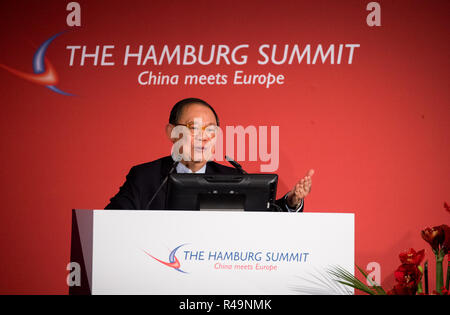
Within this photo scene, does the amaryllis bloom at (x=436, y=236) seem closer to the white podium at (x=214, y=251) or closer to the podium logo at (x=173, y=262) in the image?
the white podium at (x=214, y=251)

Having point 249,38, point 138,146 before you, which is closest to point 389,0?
point 249,38

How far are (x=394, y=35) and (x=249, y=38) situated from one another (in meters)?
0.96

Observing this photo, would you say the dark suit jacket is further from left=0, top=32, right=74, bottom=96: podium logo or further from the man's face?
left=0, top=32, right=74, bottom=96: podium logo

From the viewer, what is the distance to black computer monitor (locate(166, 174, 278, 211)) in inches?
56.2

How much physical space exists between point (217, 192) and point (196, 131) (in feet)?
3.14

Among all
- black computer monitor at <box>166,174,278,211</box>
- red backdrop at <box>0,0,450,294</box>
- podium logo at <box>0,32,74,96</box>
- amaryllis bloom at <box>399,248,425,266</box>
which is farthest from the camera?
podium logo at <box>0,32,74,96</box>

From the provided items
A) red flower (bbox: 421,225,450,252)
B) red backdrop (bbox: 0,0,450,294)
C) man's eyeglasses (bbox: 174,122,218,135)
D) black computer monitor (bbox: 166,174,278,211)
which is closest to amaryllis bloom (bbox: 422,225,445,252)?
red flower (bbox: 421,225,450,252)

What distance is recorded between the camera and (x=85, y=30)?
2988 millimetres

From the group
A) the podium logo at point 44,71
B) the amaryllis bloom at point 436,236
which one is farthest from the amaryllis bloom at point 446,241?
the podium logo at point 44,71

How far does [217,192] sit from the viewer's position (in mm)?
1431

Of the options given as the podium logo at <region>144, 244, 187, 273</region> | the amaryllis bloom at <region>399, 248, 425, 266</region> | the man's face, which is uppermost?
the man's face

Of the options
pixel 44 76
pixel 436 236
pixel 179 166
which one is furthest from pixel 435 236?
pixel 44 76

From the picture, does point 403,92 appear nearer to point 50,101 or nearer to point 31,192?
point 50,101

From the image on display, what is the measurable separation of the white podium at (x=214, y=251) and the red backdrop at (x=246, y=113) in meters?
1.72
